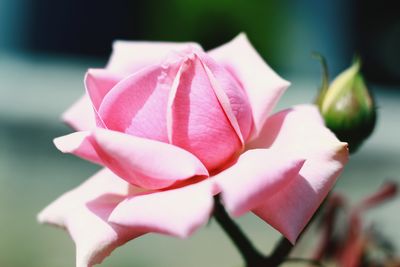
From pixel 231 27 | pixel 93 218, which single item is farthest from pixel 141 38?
pixel 93 218

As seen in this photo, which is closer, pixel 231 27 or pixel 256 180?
pixel 256 180

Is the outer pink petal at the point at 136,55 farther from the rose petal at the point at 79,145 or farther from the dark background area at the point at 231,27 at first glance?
the dark background area at the point at 231,27

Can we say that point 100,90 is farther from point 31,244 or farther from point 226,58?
point 31,244

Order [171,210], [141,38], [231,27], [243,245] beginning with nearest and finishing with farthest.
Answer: [171,210] < [243,245] < [231,27] < [141,38]

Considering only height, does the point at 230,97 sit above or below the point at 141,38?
above

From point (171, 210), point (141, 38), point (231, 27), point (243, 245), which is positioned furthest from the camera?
point (141, 38)

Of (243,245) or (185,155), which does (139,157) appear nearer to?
(185,155)

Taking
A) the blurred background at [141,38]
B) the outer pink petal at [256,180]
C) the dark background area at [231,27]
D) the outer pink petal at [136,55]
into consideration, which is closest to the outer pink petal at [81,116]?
the outer pink petal at [136,55]
